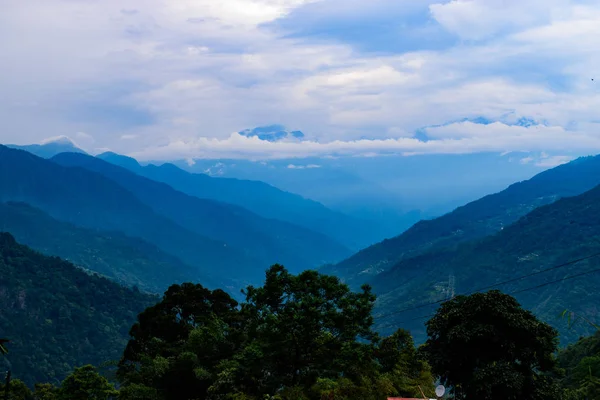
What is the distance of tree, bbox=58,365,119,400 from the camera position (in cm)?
3419

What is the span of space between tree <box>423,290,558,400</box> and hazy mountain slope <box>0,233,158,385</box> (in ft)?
402

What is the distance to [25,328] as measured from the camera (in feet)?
492

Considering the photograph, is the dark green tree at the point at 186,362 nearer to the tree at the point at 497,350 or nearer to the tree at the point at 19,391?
the tree at the point at 19,391

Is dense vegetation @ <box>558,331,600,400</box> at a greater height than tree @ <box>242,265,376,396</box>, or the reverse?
tree @ <box>242,265,376,396</box>

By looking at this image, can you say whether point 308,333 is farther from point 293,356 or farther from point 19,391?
point 19,391

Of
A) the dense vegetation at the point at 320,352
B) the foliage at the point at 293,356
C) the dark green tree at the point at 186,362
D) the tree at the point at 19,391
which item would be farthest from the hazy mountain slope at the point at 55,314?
the foliage at the point at 293,356

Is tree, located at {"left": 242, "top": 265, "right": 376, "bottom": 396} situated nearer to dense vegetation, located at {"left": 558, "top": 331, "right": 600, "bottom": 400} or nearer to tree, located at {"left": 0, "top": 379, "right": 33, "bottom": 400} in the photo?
dense vegetation, located at {"left": 558, "top": 331, "right": 600, "bottom": 400}

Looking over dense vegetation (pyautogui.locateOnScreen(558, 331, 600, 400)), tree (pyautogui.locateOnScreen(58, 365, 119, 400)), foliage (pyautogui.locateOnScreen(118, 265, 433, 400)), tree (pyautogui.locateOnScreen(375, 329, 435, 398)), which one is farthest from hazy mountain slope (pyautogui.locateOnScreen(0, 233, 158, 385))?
tree (pyautogui.locateOnScreen(375, 329, 435, 398))

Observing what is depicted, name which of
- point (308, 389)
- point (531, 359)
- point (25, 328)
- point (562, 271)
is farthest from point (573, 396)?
point (562, 271)

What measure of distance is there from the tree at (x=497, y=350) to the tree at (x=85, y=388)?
2013cm

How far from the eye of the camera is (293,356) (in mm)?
29156

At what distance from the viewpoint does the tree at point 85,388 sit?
34188mm

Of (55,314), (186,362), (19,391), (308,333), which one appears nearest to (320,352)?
(308,333)

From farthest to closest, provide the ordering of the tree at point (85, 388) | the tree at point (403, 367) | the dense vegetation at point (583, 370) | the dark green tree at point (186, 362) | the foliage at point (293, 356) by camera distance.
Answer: the dense vegetation at point (583, 370) < the tree at point (85, 388) < the dark green tree at point (186, 362) < the tree at point (403, 367) < the foliage at point (293, 356)
